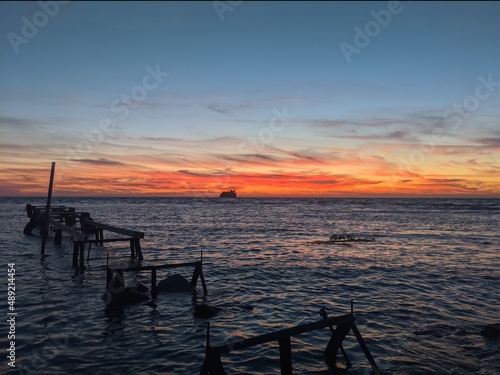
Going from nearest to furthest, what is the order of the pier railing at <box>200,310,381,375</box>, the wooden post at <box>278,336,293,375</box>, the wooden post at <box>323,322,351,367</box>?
1. the pier railing at <box>200,310,381,375</box>
2. the wooden post at <box>278,336,293,375</box>
3. the wooden post at <box>323,322,351,367</box>

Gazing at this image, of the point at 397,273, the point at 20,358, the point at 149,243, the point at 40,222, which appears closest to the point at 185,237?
the point at 149,243

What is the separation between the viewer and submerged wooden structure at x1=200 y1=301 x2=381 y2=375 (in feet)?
25.2

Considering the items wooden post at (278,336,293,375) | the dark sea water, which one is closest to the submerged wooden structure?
wooden post at (278,336,293,375)

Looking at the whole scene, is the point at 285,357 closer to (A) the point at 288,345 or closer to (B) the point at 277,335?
(A) the point at 288,345

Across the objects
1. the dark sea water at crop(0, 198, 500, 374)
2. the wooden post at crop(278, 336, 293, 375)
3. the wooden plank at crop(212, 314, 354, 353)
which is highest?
the wooden plank at crop(212, 314, 354, 353)

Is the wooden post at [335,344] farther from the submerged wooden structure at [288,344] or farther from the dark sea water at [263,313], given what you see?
the dark sea water at [263,313]

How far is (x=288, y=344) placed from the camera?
349 inches

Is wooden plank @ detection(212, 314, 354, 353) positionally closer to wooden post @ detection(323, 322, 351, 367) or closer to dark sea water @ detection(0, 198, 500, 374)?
wooden post @ detection(323, 322, 351, 367)

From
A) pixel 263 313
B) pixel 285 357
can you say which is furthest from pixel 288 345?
pixel 263 313

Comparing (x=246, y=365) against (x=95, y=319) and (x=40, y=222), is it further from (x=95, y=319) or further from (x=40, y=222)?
(x=40, y=222)

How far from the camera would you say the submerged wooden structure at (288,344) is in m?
7.68

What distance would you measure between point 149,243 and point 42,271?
46.9ft

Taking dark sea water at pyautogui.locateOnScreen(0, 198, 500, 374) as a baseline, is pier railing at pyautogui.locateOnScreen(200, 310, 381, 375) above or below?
above

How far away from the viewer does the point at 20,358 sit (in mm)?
10164
